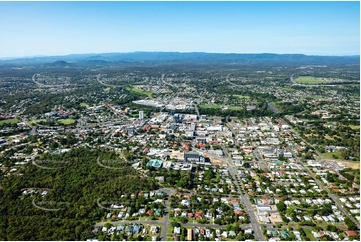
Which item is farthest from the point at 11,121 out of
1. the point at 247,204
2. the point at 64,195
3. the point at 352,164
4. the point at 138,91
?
the point at 352,164

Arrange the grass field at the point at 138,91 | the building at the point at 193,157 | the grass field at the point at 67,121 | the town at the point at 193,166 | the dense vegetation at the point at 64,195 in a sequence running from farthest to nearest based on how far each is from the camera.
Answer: the grass field at the point at 138,91, the grass field at the point at 67,121, the building at the point at 193,157, the town at the point at 193,166, the dense vegetation at the point at 64,195

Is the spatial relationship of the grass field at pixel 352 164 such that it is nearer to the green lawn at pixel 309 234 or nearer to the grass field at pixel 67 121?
the green lawn at pixel 309 234

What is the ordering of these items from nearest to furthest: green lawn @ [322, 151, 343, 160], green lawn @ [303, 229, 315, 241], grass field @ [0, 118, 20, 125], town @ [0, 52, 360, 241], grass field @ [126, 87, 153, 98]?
green lawn @ [303, 229, 315, 241] < town @ [0, 52, 360, 241] < green lawn @ [322, 151, 343, 160] < grass field @ [0, 118, 20, 125] < grass field @ [126, 87, 153, 98]

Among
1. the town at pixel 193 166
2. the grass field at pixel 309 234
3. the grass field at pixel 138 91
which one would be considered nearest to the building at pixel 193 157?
the town at pixel 193 166

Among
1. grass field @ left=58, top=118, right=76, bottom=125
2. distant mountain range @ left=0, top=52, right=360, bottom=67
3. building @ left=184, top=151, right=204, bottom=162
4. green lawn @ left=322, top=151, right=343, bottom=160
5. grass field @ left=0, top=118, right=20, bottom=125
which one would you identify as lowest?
grass field @ left=58, top=118, right=76, bottom=125

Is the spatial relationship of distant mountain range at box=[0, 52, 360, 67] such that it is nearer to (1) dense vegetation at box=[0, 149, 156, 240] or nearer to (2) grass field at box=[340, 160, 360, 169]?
(1) dense vegetation at box=[0, 149, 156, 240]

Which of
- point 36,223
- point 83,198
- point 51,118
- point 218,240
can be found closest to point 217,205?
point 218,240

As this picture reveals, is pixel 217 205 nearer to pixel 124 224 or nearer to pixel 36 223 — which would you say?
pixel 124 224

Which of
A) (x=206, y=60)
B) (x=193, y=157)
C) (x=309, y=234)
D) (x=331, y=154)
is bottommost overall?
(x=309, y=234)

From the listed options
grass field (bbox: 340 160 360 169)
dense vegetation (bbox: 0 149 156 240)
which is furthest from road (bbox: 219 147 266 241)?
grass field (bbox: 340 160 360 169)

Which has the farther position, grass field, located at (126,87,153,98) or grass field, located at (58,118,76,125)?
grass field, located at (126,87,153,98)

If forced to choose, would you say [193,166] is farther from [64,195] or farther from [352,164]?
[352,164]
